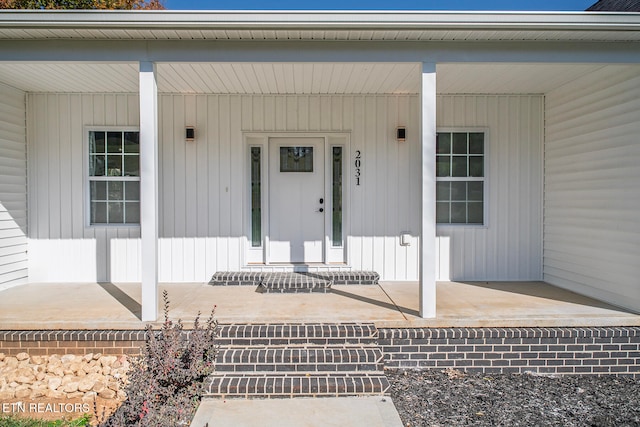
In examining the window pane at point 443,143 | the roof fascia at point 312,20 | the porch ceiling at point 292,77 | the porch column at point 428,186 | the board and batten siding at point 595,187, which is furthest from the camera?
the window pane at point 443,143

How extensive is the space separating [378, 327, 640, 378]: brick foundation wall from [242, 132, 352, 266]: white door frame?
6.76ft

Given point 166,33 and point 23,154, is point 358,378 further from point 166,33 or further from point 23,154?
point 23,154

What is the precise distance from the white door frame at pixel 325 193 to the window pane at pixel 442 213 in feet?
4.06

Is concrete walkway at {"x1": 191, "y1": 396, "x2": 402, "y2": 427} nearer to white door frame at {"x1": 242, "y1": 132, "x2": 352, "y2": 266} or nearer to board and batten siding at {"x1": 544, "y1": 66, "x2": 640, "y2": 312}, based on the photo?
white door frame at {"x1": 242, "y1": 132, "x2": 352, "y2": 266}

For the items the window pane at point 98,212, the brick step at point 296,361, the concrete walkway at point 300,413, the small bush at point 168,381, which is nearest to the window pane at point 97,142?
the window pane at point 98,212

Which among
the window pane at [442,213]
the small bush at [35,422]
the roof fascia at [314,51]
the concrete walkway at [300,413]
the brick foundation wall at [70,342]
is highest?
the roof fascia at [314,51]

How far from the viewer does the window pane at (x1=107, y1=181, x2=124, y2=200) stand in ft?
18.9

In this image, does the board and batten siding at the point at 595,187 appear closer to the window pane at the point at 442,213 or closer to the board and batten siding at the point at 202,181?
the window pane at the point at 442,213

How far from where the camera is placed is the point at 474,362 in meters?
3.92

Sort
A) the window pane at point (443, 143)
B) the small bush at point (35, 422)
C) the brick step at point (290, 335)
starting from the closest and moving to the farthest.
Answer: the small bush at point (35, 422), the brick step at point (290, 335), the window pane at point (443, 143)

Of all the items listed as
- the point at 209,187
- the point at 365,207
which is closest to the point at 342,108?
the point at 365,207

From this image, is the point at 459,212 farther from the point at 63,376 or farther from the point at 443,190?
the point at 63,376

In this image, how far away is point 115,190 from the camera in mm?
5754

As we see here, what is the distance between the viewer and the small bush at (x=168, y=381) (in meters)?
2.74
